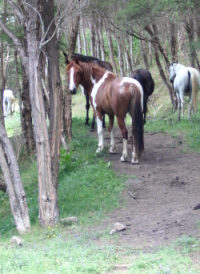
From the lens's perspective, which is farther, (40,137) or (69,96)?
(69,96)

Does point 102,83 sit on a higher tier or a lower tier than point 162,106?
higher

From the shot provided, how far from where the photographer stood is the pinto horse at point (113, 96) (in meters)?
9.94

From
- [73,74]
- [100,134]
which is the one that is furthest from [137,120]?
[73,74]

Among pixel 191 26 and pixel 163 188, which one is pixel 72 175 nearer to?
pixel 163 188

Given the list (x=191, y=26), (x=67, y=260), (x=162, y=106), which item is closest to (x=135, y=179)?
(x=67, y=260)

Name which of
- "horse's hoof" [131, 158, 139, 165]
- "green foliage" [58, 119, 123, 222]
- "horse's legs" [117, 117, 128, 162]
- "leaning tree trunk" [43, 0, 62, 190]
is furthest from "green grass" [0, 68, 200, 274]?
"leaning tree trunk" [43, 0, 62, 190]

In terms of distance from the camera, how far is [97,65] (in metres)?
12.3

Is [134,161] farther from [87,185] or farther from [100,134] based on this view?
[87,185]

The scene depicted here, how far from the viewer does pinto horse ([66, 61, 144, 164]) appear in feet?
32.6

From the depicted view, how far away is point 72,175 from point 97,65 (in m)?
3.77

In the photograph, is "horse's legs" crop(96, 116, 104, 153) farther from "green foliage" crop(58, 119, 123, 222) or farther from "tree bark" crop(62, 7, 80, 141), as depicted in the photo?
"tree bark" crop(62, 7, 80, 141)

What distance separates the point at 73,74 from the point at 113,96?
1319 mm

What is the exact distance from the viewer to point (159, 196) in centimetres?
Answer: 835

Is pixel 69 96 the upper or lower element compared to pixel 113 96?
lower
